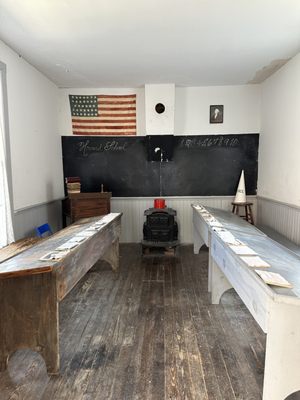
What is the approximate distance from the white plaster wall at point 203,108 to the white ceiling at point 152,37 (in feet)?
1.66

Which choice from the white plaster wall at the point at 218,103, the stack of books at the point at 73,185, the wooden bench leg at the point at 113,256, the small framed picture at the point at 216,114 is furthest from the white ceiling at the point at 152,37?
the wooden bench leg at the point at 113,256

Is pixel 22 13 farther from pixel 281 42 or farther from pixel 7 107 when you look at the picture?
pixel 281 42

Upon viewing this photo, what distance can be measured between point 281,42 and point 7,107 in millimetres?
3431

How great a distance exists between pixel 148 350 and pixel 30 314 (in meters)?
0.96

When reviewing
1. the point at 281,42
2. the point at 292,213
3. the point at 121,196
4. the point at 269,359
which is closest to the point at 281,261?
the point at 269,359

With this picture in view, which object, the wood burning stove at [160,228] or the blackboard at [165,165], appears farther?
the blackboard at [165,165]

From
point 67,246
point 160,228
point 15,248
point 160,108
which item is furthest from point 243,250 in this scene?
point 160,108

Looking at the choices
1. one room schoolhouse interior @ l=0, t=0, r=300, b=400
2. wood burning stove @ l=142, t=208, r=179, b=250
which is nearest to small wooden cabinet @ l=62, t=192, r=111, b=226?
one room schoolhouse interior @ l=0, t=0, r=300, b=400

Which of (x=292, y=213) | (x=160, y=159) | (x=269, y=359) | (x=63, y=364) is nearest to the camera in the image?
(x=269, y=359)

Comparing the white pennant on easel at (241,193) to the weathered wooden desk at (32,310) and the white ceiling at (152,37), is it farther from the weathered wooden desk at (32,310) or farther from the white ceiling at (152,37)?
the weathered wooden desk at (32,310)

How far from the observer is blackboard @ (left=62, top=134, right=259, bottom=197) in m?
5.36

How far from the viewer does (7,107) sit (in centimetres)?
346

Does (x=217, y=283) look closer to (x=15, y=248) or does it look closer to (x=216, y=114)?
(x=15, y=248)

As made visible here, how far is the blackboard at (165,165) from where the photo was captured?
17.6 ft
